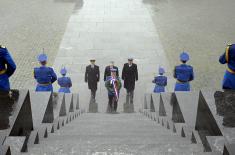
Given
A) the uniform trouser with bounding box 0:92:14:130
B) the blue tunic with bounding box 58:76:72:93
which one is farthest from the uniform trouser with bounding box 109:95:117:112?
the uniform trouser with bounding box 0:92:14:130

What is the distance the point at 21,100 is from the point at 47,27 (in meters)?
11.2

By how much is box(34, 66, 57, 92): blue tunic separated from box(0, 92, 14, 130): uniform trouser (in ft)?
10.7

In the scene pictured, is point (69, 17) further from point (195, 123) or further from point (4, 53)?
point (195, 123)

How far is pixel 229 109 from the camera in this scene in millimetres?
4570

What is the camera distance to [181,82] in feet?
29.0

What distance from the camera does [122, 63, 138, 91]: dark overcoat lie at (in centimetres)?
1000

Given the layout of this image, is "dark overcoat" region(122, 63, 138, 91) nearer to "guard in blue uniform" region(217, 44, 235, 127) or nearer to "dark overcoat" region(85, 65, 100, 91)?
"dark overcoat" region(85, 65, 100, 91)

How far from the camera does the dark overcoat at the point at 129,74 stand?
10.0 metres

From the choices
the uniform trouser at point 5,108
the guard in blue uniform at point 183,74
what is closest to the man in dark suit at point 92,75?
the guard in blue uniform at point 183,74

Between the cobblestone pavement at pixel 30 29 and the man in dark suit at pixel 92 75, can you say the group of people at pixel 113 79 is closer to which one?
the man in dark suit at pixel 92 75

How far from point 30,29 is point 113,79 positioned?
23.2 ft

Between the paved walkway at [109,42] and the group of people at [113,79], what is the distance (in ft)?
1.01

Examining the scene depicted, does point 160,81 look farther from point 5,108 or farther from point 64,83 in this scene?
point 5,108

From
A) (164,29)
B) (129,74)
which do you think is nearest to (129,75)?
(129,74)
